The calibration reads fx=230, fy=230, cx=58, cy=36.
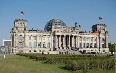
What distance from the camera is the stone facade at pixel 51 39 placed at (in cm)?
12800

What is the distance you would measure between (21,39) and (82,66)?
100832mm

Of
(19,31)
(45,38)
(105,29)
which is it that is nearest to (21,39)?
(19,31)

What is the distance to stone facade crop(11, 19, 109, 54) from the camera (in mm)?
128000

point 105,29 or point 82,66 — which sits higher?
point 105,29

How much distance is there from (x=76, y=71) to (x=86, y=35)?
112m

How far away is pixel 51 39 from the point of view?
13425cm

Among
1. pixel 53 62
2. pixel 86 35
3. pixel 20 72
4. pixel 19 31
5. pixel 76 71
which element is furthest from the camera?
pixel 86 35

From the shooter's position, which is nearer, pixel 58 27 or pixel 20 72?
pixel 20 72

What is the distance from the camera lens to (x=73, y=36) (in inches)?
5290

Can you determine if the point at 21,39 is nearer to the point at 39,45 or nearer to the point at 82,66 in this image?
the point at 39,45

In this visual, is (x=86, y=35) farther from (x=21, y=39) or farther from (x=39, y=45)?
(x=21, y=39)

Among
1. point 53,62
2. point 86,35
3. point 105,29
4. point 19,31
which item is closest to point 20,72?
point 53,62

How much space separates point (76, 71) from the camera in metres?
31.3

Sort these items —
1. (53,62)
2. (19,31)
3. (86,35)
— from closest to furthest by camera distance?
(53,62) < (19,31) < (86,35)
